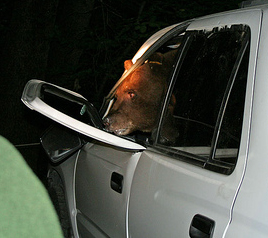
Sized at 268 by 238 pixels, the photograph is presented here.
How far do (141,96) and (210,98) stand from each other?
123 centimetres

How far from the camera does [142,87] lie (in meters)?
3.70

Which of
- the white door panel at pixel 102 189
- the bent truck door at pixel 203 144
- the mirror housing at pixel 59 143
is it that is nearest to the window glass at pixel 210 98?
the bent truck door at pixel 203 144

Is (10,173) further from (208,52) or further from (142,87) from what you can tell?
(142,87)

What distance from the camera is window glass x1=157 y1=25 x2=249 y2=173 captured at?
88.4 inches

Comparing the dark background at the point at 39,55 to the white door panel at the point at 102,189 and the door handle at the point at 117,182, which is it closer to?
the white door panel at the point at 102,189

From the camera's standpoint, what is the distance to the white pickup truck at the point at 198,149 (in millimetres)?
2016

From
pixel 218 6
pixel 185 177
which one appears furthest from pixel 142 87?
pixel 218 6

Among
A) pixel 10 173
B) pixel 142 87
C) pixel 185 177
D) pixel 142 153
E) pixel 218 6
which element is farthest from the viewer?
pixel 218 6

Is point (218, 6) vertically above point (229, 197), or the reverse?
point (218, 6)

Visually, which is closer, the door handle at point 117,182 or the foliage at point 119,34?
the door handle at point 117,182

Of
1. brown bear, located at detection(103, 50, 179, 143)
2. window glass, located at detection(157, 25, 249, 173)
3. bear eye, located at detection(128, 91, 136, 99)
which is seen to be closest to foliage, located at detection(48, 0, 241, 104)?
brown bear, located at detection(103, 50, 179, 143)

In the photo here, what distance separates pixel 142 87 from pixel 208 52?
1.13 meters

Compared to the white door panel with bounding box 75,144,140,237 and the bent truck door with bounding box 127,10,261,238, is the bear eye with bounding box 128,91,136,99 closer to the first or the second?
the white door panel with bounding box 75,144,140,237

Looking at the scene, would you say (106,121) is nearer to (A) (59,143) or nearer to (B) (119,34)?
(A) (59,143)
